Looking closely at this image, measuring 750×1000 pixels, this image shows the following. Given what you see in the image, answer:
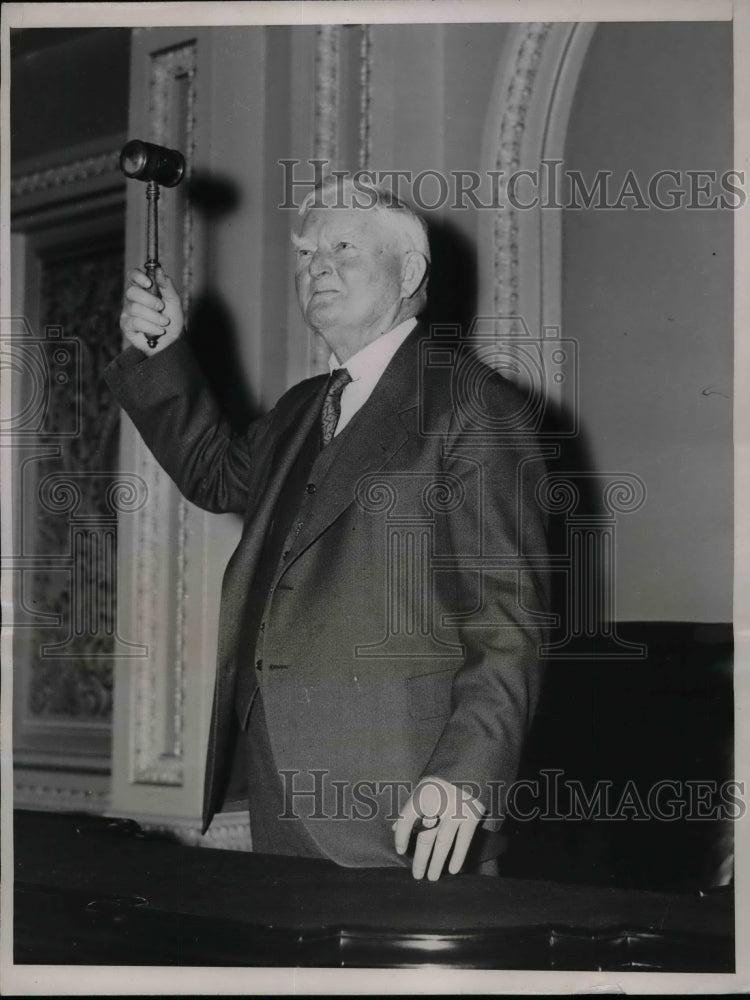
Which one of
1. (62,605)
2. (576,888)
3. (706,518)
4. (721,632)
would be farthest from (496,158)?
(62,605)

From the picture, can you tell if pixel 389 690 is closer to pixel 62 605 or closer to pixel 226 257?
pixel 226 257

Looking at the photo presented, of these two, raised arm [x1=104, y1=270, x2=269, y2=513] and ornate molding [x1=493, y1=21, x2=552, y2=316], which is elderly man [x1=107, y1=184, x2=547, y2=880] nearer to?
raised arm [x1=104, y1=270, x2=269, y2=513]

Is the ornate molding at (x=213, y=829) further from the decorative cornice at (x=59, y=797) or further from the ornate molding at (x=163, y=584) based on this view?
the decorative cornice at (x=59, y=797)

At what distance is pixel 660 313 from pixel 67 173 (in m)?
1.04

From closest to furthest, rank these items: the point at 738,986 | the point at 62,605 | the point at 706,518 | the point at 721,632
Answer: the point at 738,986, the point at 721,632, the point at 706,518, the point at 62,605

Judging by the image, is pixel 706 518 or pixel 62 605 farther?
pixel 62 605

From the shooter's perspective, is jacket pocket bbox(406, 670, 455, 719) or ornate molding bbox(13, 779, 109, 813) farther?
ornate molding bbox(13, 779, 109, 813)

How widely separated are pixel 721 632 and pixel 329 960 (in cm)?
73

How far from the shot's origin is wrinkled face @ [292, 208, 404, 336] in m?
1.16

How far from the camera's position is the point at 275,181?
5.34 ft

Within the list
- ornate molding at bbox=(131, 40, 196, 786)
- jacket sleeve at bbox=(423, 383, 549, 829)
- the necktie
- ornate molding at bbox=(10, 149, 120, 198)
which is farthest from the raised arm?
ornate molding at bbox=(10, 149, 120, 198)

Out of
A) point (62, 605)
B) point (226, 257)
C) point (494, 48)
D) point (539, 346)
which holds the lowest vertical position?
point (62, 605)

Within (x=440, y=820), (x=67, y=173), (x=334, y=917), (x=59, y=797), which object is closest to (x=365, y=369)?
(x=440, y=820)

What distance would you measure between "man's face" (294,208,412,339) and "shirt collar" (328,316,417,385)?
2cm
